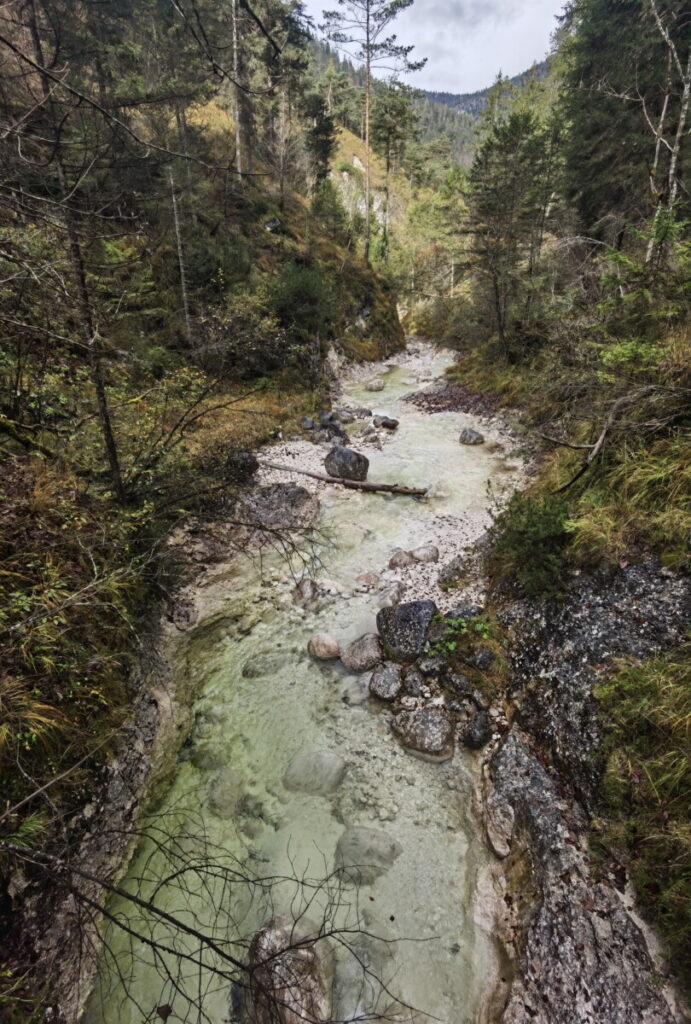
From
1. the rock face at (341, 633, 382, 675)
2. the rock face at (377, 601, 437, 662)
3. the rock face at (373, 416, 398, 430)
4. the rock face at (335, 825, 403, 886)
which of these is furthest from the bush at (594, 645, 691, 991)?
the rock face at (373, 416, 398, 430)

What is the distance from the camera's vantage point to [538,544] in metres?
5.61

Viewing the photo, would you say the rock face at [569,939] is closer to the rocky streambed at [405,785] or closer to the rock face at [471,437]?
the rocky streambed at [405,785]

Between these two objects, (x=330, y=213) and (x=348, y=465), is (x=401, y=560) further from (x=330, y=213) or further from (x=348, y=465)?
(x=330, y=213)

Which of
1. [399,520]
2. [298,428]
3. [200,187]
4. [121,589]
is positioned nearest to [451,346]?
[200,187]

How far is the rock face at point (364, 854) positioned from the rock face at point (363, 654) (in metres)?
1.93

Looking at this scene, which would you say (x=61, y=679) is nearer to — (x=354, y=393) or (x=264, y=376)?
(x=264, y=376)

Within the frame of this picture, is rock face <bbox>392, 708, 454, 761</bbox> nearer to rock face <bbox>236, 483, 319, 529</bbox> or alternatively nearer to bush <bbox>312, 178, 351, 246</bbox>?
rock face <bbox>236, 483, 319, 529</bbox>

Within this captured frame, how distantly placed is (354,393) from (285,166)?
12.9 m

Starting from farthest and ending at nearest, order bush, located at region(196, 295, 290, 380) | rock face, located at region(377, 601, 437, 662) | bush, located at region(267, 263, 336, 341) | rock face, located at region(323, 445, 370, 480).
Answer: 1. bush, located at region(267, 263, 336, 341)
2. bush, located at region(196, 295, 290, 380)
3. rock face, located at region(323, 445, 370, 480)
4. rock face, located at region(377, 601, 437, 662)

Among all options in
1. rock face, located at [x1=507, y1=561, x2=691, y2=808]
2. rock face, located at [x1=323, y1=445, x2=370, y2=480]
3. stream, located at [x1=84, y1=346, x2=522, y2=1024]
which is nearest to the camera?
stream, located at [x1=84, y1=346, x2=522, y2=1024]

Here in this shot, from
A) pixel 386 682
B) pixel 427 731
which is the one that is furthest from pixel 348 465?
pixel 427 731

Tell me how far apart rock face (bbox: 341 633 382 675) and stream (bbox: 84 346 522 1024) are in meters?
0.17

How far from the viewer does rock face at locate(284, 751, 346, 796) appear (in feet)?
15.1

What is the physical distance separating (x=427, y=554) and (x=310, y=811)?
176 inches
